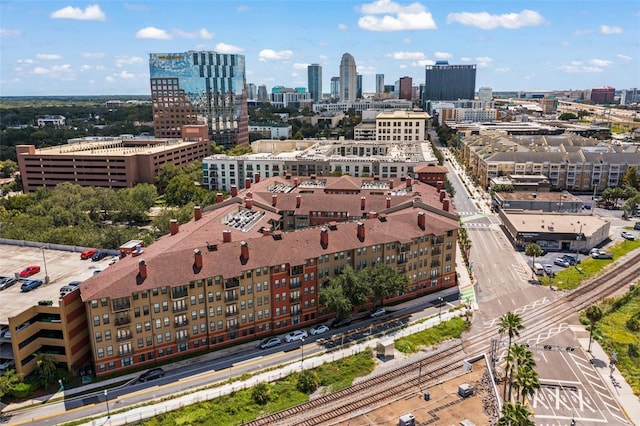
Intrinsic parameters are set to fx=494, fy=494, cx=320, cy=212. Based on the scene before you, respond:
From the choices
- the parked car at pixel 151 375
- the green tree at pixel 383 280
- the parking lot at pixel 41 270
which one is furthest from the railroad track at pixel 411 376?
the parking lot at pixel 41 270

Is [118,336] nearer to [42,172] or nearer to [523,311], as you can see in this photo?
[523,311]

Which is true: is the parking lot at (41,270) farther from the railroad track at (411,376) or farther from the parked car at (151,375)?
the railroad track at (411,376)

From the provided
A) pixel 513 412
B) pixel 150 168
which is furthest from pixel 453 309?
pixel 150 168

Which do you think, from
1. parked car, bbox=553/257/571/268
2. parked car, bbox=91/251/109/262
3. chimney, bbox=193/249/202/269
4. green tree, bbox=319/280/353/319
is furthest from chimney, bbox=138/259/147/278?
parked car, bbox=553/257/571/268

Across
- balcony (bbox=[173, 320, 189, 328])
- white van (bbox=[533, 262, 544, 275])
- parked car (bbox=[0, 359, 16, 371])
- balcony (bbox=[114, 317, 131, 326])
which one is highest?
balcony (bbox=[114, 317, 131, 326])

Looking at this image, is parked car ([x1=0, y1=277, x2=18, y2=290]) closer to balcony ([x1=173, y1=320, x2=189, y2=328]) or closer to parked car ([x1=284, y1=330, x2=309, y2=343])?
balcony ([x1=173, y1=320, x2=189, y2=328])
